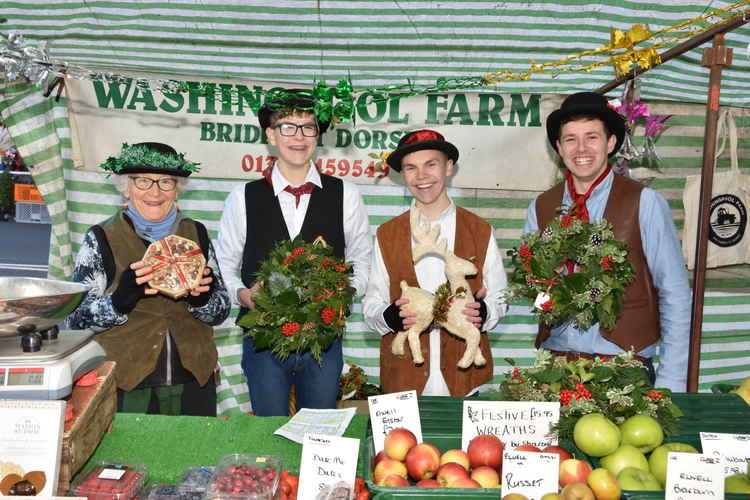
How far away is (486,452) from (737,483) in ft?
2.34

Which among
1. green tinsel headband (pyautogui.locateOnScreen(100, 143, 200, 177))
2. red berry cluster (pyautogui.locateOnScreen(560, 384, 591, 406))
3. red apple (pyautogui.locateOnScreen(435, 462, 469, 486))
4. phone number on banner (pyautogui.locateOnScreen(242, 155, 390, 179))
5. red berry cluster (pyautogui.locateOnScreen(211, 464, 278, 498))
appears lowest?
red berry cluster (pyautogui.locateOnScreen(211, 464, 278, 498))

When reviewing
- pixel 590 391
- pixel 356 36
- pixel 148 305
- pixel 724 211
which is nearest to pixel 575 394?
pixel 590 391

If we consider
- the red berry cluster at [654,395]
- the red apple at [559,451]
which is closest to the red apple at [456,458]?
the red apple at [559,451]

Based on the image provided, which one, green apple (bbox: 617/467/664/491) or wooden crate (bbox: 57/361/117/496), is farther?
wooden crate (bbox: 57/361/117/496)

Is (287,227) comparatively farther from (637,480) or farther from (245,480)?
(637,480)

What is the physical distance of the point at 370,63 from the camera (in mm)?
4473

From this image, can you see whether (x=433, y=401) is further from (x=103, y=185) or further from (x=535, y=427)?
(x=103, y=185)

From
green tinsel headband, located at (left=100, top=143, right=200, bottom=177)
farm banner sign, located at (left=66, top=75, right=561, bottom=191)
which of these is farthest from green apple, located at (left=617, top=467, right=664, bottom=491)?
farm banner sign, located at (left=66, top=75, right=561, bottom=191)

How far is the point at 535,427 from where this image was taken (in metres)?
2.29

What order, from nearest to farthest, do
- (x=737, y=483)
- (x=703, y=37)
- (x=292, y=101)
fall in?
(x=737, y=483) → (x=703, y=37) → (x=292, y=101)

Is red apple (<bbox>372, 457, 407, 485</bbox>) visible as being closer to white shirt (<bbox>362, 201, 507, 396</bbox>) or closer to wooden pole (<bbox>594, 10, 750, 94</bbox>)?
white shirt (<bbox>362, 201, 507, 396</bbox>)

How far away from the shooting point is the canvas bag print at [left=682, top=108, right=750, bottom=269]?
522cm

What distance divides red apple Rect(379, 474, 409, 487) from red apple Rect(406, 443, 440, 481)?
0.27ft

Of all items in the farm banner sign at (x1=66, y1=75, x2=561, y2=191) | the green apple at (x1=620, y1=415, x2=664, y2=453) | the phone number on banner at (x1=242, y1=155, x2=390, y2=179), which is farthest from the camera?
the phone number on banner at (x1=242, y1=155, x2=390, y2=179)
